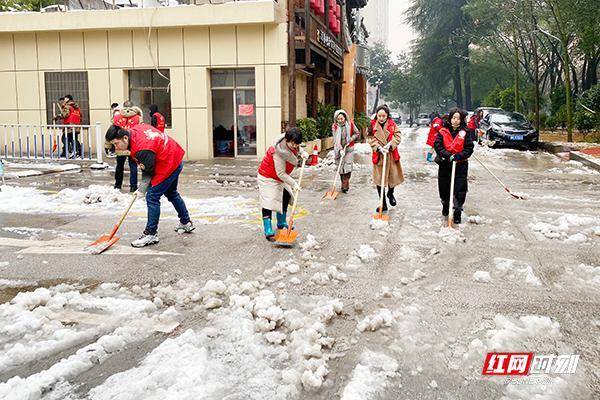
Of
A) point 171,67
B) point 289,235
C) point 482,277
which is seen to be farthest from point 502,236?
point 171,67

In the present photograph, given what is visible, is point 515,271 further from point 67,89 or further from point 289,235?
point 67,89

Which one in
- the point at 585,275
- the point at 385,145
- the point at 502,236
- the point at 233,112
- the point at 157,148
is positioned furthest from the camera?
the point at 233,112

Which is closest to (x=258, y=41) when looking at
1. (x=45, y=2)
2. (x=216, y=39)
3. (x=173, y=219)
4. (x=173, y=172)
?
Result: (x=216, y=39)

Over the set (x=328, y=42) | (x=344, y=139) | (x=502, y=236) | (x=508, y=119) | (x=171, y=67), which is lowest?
(x=502, y=236)

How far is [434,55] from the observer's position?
5400 centimetres

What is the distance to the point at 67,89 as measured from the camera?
18.5 meters

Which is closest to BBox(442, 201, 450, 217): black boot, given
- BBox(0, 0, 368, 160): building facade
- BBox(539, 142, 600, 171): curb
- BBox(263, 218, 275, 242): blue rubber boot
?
BBox(263, 218, 275, 242): blue rubber boot

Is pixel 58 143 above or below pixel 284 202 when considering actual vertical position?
above

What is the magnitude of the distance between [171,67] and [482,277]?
1420 centimetres

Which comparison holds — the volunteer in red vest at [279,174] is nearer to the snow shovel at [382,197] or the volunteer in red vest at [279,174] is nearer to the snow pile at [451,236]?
the snow shovel at [382,197]

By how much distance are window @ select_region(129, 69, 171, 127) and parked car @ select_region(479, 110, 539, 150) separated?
13166 millimetres

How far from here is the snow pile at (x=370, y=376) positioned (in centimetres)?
338

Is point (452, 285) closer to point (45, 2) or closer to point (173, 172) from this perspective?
point (173, 172)

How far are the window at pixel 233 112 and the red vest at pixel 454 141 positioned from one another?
404 inches
